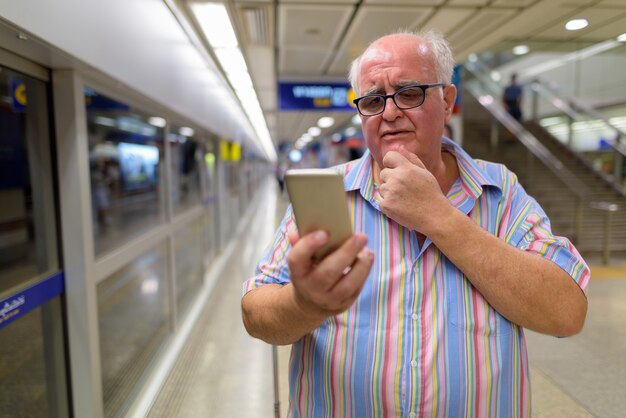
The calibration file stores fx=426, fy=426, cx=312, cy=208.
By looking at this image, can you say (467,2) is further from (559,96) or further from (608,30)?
(559,96)

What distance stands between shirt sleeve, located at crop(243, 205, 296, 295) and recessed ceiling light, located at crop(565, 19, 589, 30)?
438cm

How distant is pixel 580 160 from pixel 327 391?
891 cm

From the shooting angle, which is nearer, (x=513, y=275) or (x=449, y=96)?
(x=513, y=275)

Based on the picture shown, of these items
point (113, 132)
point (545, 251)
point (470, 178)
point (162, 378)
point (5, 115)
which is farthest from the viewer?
point (113, 132)

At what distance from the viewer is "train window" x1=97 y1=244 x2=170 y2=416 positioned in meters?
3.19

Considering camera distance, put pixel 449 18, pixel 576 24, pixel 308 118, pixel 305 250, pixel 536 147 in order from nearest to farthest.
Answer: pixel 305 250 → pixel 576 24 → pixel 449 18 → pixel 536 147 → pixel 308 118

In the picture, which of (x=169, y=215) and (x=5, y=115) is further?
(x=5, y=115)

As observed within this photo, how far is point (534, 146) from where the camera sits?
24.3ft

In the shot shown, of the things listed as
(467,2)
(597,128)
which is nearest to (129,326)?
(467,2)

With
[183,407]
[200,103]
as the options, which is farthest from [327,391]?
[200,103]

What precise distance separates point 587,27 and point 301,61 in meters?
3.75

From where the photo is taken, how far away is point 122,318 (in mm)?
4621

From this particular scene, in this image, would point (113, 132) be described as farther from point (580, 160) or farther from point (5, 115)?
point (580, 160)

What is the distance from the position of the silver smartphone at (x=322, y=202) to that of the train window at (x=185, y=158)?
3681mm
